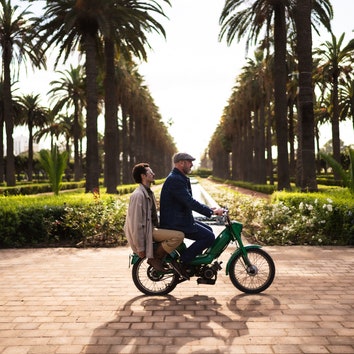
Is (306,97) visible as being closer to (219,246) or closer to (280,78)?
(280,78)

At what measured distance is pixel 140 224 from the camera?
5.32m

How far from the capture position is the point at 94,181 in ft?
62.8

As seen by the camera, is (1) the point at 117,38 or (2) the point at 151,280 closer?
(2) the point at 151,280

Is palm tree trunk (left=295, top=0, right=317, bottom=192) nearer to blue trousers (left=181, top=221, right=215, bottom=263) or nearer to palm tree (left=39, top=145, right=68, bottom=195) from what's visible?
palm tree (left=39, top=145, right=68, bottom=195)

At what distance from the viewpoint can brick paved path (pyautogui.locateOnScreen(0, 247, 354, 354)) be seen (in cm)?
396

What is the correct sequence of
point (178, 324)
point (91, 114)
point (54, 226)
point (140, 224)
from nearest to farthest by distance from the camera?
point (178, 324) < point (140, 224) < point (54, 226) < point (91, 114)

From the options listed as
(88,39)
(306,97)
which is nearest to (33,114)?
(88,39)

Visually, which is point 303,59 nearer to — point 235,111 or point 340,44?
point 340,44

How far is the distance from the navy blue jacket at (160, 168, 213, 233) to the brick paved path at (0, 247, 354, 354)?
98cm

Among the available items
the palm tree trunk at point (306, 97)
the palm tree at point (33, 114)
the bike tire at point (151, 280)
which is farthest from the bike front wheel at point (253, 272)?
the palm tree at point (33, 114)

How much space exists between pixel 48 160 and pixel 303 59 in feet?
31.3

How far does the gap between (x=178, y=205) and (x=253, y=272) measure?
1396mm

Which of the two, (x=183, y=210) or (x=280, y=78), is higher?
(x=280, y=78)

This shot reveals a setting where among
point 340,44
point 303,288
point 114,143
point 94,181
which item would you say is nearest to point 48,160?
point 94,181
